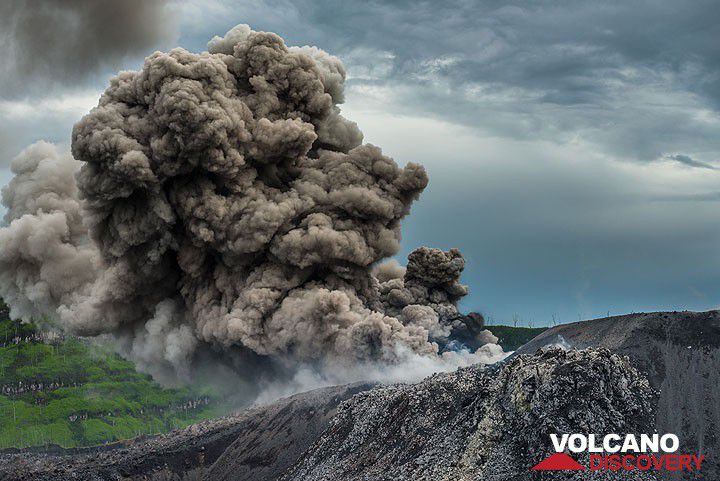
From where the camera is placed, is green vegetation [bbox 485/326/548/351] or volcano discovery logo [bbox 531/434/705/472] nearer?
volcano discovery logo [bbox 531/434/705/472]

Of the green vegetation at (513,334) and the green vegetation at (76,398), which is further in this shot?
the green vegetation at (76,398)

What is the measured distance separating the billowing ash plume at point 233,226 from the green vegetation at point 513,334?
6038 cm

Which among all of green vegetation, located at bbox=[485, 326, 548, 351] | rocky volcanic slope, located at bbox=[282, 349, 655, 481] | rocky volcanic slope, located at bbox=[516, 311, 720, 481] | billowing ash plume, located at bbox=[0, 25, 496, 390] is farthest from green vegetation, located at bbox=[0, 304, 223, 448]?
rocky volcanic slope, located at bbox=[516, 311, 720, 481]

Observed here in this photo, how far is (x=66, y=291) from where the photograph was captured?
57.8m

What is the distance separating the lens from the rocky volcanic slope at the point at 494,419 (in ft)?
90.6

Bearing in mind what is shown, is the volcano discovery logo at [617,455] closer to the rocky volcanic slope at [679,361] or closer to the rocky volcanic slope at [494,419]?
the rocky volcanic slope at [494,419]

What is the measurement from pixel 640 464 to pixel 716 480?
2295 mm

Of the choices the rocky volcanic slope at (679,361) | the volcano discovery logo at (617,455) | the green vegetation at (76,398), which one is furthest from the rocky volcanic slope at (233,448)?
the green vegetation at (76,398)

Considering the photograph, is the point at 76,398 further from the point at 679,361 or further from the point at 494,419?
the point at 679,361

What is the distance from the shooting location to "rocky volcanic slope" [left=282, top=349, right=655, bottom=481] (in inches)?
1087

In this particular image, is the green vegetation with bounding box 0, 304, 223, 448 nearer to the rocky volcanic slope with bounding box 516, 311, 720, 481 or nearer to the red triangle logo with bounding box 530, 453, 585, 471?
the rocky volcanic slope with bounding box 516, 311, 720, 481

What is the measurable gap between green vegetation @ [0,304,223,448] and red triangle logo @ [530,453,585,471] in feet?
425

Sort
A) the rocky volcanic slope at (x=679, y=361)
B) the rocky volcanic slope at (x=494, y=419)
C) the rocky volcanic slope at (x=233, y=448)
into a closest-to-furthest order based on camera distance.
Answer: the rocky volcanic slope at (x=494, y=419)
the rocky volcanic slope at (x=679, y=361)
the rocky volcanic slope at (x=233, y=448)

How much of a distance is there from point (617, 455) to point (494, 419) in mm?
4323
